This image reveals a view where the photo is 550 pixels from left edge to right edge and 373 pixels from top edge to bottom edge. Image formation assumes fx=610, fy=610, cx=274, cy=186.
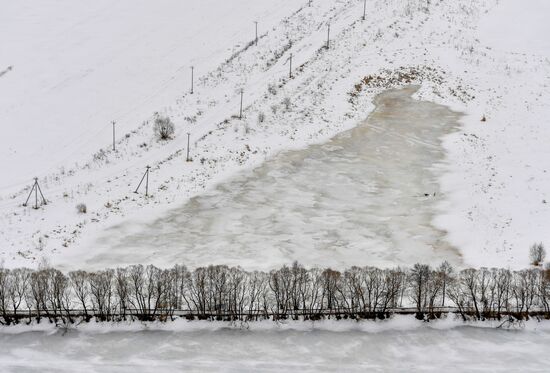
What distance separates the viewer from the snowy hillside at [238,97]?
136 feet

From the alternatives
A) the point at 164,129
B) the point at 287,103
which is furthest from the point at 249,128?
the point at 164,129

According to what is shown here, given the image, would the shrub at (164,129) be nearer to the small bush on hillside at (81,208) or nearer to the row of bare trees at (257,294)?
the small bush on hillside at (81,208)

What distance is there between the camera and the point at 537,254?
34625mm

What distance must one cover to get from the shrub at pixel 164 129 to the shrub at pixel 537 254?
32.1m

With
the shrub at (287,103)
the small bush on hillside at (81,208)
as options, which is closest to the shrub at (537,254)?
the shrub at (287,103)

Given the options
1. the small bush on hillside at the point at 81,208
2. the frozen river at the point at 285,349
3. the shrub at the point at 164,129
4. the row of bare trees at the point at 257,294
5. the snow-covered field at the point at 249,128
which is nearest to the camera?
the frozen river at the point at 285,349

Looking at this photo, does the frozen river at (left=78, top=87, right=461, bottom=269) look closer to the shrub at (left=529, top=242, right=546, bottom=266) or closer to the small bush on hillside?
the small bush on hillside

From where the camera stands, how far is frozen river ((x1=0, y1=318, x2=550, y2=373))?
27.6 metres

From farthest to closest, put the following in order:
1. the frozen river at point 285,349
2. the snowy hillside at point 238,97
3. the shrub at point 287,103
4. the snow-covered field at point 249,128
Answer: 1. the shrub at point 287,103
2. the snowy hillside at point 238,97
3. the snow-covered field at point 249,128
4. the frozen river at point 285,349

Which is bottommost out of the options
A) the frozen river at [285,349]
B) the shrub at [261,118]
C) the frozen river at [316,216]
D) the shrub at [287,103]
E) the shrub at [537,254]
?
the frozen river at [285,349]

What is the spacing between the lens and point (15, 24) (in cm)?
8269

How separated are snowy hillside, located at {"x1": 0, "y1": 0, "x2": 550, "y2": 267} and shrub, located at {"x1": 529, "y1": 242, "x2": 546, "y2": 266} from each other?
83 centimetres

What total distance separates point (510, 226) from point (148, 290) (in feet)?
77.7

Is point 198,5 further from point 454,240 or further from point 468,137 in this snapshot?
point 454,240
